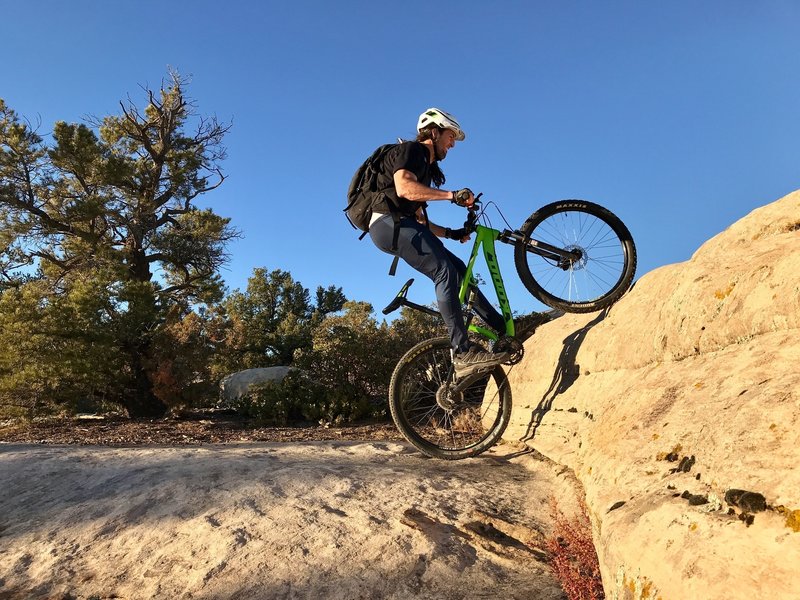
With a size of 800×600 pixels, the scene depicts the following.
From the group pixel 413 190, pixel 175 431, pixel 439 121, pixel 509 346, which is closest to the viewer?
pixel 413 190

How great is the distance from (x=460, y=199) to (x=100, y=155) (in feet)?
84.0

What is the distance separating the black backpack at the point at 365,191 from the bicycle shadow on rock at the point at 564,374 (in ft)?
7.63

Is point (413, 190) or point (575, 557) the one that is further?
point (413, 190)

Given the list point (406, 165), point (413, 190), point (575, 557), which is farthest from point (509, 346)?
point (575, 557)

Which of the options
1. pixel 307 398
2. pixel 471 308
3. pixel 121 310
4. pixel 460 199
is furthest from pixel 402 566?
pixel 121 310

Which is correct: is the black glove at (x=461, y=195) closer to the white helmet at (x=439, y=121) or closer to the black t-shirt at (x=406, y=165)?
the black t-shirt at (x=406, y=165)

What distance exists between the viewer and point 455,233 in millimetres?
5340

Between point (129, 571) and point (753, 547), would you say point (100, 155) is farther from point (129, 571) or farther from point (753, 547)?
point (753, 547)

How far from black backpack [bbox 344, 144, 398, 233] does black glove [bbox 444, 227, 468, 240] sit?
83 centimetres

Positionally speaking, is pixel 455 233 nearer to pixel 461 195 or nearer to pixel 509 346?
pixel 461 195

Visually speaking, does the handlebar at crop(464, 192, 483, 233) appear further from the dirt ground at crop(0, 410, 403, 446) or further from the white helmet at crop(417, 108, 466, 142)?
the dirt ground at crop(0, 410, 403, 446)

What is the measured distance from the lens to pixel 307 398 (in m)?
10.6

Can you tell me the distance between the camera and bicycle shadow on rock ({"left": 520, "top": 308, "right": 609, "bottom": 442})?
5160 mm

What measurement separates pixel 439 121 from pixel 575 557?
3820 millimetres
